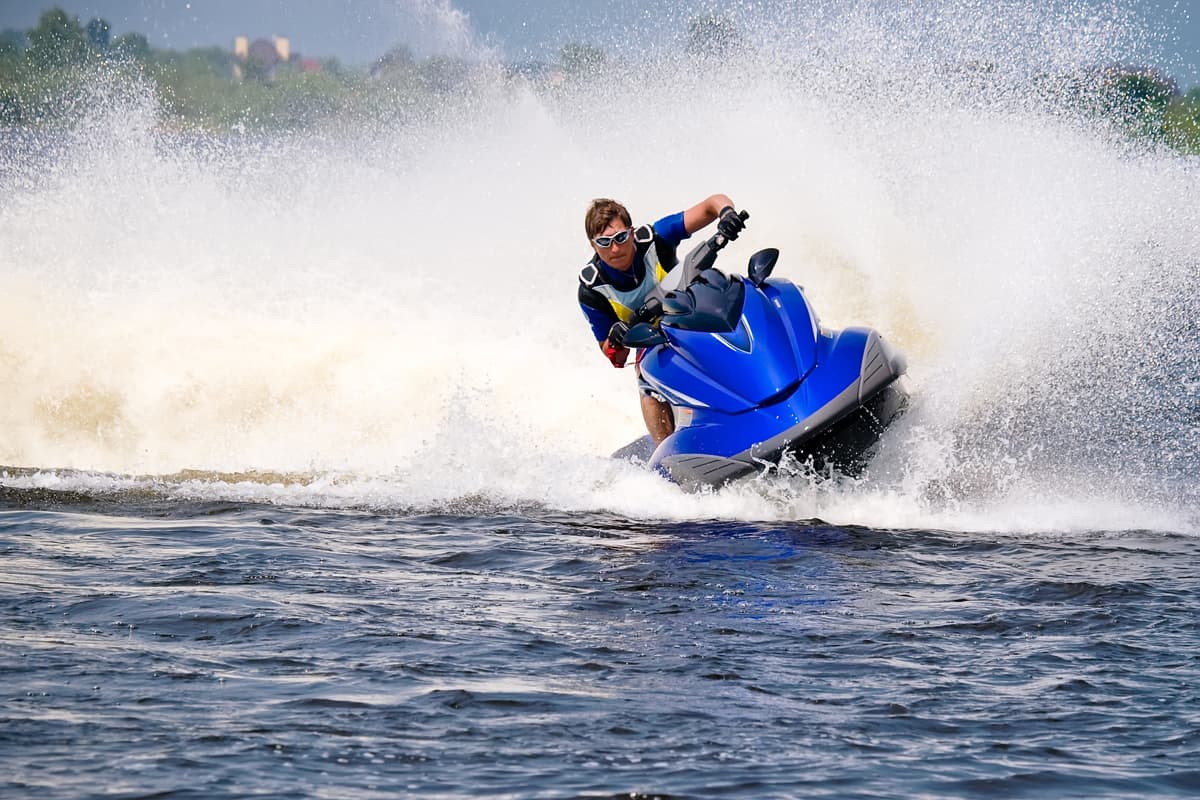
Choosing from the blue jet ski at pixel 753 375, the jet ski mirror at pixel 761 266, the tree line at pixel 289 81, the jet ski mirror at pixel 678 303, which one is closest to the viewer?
the blue jet ski at pixel 753 375

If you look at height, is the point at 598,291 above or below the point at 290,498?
above

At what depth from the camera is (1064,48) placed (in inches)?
519

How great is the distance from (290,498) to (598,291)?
1941 millimetres

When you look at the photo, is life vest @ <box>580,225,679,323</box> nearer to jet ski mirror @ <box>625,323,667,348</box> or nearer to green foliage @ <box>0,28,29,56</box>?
jet ski mirror @ <box>625,323,667,348</box>

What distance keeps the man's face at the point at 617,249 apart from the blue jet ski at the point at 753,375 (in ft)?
0.71

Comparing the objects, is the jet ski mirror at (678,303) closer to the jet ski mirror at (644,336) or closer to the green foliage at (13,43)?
the jet ski mirror at (644,336)

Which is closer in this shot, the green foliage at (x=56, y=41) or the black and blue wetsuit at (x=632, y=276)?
the black and blue wetsuit at (x=632, y=276)

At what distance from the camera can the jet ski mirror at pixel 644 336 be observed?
696 cm

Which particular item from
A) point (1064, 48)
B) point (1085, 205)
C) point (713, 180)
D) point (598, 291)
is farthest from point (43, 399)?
point (1064, 48)

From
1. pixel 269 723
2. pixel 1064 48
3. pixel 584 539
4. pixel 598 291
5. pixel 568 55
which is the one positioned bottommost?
pixel 269 723

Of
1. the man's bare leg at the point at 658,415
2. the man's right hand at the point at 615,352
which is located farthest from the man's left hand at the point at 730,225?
the man's bare leg at the point at 658,415

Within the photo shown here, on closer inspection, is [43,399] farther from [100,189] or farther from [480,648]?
[480,648]

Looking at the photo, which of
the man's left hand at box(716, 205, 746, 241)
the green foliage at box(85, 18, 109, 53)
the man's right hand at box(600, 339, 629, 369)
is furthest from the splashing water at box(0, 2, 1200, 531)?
the green foliage at box(85, 18, 109, 53)

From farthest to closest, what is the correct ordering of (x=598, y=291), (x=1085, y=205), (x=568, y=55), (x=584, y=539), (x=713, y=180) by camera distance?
(x=568, y=55), (x=713, y=180), (x=1085, y=205), (x=598, y=291), (x=584, y=539)
